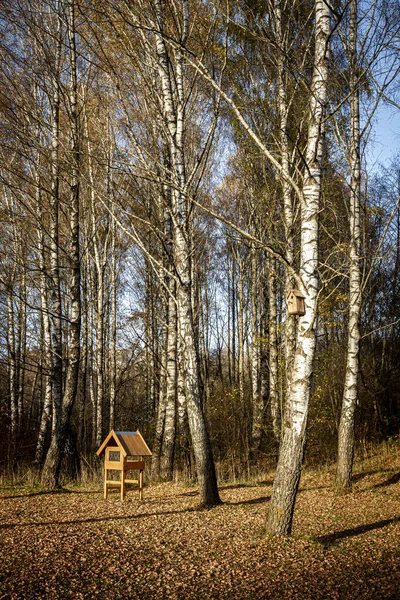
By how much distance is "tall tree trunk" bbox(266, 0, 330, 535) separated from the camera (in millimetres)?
4949

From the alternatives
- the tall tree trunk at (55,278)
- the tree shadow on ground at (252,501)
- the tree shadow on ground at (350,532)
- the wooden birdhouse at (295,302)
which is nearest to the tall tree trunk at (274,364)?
the tree shadow on ground at (252,501)

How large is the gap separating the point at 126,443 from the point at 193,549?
284 cm

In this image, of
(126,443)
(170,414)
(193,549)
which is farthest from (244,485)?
(193,549)

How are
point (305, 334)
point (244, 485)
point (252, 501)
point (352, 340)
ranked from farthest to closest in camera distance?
point (244, 485) < point (352, 340) < point (252, 501) < point (305, 334)

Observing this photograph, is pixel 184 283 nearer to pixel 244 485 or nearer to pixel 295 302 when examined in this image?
pixel 295 302

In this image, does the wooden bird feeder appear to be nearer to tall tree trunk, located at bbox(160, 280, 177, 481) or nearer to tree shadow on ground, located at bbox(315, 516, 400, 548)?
tall tree trunk, located at bbox(160, 280, 177, 481)

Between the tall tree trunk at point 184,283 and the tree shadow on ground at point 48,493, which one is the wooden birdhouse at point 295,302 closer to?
the tall tree trunk at point 184,283

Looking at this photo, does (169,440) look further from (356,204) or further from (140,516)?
(356,204)

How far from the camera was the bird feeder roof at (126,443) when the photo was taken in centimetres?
746

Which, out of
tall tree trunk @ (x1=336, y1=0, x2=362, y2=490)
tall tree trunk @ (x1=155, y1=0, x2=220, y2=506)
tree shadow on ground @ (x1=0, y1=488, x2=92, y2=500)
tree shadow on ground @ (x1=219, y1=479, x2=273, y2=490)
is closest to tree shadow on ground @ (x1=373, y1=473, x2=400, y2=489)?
tall tree trunk @ (x1=336, y1=0, x2=362, y2=490)

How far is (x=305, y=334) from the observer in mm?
4977

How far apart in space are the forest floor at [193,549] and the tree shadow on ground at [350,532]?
0.01 meters

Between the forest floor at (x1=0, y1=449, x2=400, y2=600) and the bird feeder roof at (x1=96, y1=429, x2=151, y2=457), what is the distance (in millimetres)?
732

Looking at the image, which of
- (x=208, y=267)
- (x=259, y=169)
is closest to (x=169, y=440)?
(x=259, y=169)
